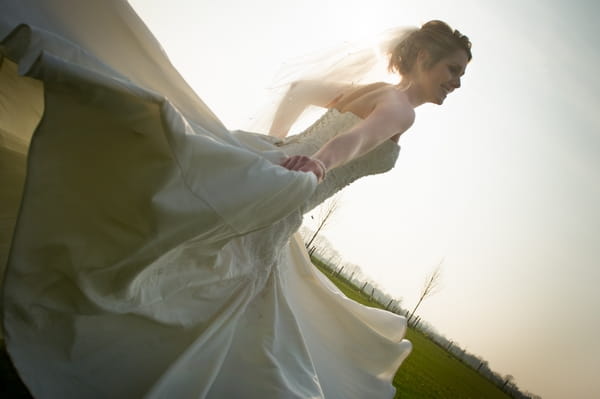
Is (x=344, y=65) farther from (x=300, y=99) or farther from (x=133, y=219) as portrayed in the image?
(x=133, y=219)

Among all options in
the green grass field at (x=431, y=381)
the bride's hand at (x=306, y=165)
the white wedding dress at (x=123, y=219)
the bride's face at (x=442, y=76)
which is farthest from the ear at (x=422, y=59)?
the green grass field at (x=431, y=381)

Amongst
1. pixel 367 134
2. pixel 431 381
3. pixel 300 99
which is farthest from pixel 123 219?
pixel 431 381

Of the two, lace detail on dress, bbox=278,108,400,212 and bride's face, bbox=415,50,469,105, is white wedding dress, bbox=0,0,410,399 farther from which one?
bride's face, bbox=415,50,469,105

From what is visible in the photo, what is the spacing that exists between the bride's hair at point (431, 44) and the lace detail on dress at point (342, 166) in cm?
82

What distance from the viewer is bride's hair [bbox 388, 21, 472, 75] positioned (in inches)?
109

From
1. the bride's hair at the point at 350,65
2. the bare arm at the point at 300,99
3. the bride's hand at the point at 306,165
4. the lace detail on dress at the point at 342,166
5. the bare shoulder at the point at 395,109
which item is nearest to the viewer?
the bride's hand at the point at 306,165

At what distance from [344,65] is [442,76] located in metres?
1.02

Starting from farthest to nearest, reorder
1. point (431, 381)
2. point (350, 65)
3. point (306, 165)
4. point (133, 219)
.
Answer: point (431, 381) < point (350, 65) < point (306, 165) < point (133, 219)

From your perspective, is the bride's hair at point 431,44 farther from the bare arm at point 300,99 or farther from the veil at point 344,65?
the bare arm at point 300,99

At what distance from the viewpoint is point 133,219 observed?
4.93 feet

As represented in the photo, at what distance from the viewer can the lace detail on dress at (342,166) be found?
104 inches

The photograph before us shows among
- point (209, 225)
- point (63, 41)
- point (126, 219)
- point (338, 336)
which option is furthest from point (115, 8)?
point (338, 336)

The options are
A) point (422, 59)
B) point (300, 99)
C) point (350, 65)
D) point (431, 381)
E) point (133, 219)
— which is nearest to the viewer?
point (133, 219)

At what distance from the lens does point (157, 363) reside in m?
1.80
